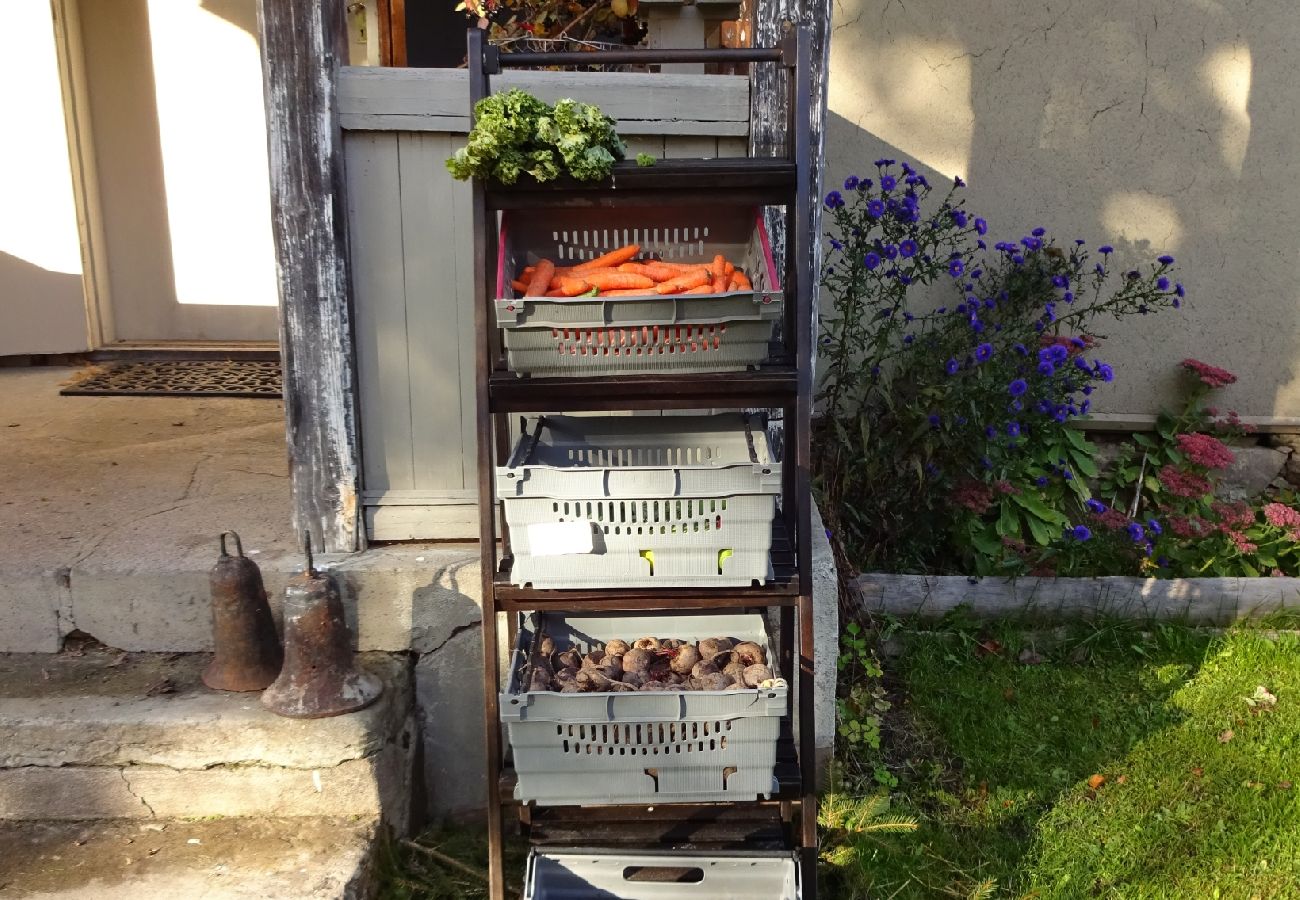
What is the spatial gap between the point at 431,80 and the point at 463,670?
167 cm

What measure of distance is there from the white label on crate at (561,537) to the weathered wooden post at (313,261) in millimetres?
965

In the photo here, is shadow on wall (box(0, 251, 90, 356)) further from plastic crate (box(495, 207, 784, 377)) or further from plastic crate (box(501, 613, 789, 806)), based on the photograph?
plastic crate (box(501, 613, 789, 806))

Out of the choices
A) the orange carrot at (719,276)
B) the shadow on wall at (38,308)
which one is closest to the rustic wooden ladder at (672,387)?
the orange carrot at (719,276)

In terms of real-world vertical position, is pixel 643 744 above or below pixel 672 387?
below

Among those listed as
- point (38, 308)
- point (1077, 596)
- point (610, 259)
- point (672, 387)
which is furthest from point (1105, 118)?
point (38, 308)

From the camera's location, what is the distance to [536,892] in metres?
2.51

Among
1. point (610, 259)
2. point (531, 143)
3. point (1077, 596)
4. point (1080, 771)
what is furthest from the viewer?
point (1077, 596)

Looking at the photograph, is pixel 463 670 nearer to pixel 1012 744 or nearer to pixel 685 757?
pixel 685 757

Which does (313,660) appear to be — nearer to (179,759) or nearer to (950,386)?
A: (179,759)

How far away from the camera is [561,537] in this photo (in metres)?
2.38

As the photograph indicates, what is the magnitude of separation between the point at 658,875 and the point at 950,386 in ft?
6.92

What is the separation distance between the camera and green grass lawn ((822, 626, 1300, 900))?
291cm

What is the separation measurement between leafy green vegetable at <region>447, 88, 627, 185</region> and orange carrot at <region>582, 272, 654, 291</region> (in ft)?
0.73

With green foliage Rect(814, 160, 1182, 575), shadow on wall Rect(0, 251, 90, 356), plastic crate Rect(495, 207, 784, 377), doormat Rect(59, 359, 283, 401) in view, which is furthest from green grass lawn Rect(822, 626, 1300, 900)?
shadow on wall Rect(0, 251, 90, 356)
